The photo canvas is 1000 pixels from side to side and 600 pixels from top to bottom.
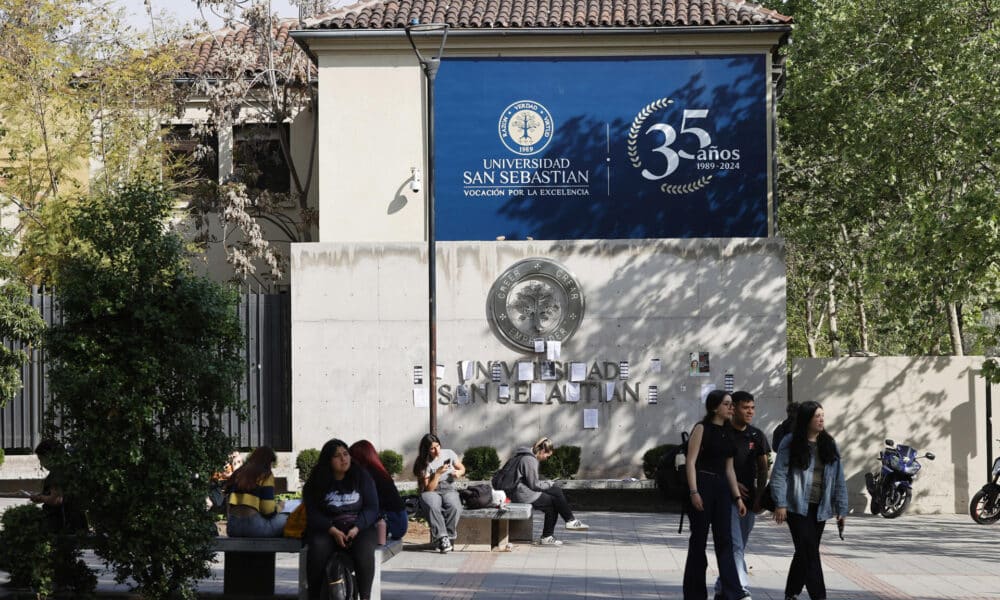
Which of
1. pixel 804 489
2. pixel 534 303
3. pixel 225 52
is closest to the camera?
pixel 804 489

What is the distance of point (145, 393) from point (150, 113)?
18.3m

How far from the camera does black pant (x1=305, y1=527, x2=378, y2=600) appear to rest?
10.7 meters

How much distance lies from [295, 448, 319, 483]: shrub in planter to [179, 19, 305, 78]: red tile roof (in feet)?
31.7

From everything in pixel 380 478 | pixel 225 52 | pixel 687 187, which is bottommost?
pixel 380 478

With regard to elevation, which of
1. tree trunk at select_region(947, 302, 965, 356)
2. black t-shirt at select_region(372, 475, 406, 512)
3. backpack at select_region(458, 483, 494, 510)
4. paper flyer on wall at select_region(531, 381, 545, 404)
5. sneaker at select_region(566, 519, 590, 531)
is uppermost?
tree trunk at select_region(947, 302, 965, 356)

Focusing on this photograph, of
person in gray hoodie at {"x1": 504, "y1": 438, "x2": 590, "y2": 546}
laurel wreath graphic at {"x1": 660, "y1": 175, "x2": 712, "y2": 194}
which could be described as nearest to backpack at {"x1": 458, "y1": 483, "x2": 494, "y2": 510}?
person in gray hoodie at {"x1": 504, "y1": 438, "x2": 590, "y2": 546}

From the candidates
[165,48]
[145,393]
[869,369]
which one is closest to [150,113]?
[165,48]

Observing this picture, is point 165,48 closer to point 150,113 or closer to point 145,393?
point 150,113

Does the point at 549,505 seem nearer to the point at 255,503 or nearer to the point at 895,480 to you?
the point at 255,503

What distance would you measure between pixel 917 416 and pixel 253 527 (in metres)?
14.1

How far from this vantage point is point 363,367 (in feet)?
76.0

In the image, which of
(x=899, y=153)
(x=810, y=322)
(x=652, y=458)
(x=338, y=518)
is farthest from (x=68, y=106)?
(x=810, y=322)

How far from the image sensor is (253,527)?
38.5ft

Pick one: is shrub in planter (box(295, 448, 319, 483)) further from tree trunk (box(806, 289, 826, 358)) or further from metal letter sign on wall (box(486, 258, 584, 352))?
tree trunk (box(806, 289, 826, 358))
